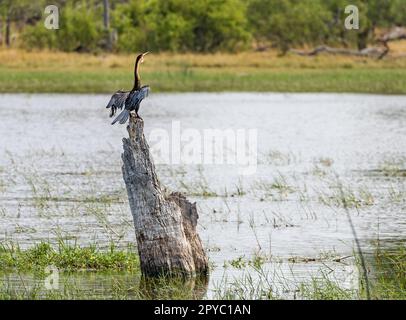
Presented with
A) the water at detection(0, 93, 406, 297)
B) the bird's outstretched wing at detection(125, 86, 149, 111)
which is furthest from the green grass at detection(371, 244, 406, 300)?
the bird's outstretched wing at detection(125, 86, 149, 111)

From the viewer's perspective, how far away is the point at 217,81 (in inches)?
1604

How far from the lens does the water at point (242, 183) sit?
1359cm

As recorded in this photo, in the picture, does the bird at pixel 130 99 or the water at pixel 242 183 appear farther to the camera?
the water at pixel 242 183

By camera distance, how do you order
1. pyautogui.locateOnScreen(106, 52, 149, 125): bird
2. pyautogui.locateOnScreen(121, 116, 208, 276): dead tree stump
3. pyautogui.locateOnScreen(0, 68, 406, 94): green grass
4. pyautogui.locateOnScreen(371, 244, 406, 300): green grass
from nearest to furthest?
pyautogui.locateOnScreen(371, 244, 406, 300): green grass → pyautogui.locateOnScreen(106, 52, 149, 125): bird → pyautogui.locateOnScreen(121, 116, 208, 276): dead tree stump → pyautogui.locateOnScreen(0, 68, 406, 94): green grass

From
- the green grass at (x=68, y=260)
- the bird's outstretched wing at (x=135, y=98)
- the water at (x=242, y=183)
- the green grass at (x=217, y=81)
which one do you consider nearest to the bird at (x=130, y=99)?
the bird's outstretched wing at (x=135, y=98)

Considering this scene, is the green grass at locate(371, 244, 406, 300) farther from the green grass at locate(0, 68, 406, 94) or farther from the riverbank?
the green grass at locate(0, 68, 406, 94)

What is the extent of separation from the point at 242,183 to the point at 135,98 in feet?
26.7

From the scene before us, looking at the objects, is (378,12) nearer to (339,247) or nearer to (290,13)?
(290,13)

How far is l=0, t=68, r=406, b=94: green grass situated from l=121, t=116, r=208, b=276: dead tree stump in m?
27.0

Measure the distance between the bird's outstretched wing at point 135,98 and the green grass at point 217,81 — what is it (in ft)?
89.0

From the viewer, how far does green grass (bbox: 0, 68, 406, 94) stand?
1549 inches

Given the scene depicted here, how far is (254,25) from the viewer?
2227 inches

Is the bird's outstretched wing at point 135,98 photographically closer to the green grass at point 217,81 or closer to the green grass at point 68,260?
the green grass at point 68,260

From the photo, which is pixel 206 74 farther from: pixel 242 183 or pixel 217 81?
pixel 242 183
